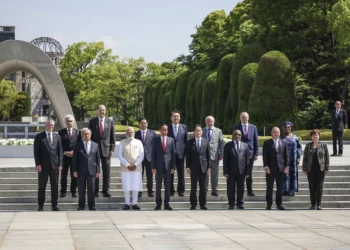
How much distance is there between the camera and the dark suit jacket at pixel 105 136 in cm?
1752

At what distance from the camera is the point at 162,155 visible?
16.8 metres

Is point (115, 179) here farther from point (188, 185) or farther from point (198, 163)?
point (198, 163)

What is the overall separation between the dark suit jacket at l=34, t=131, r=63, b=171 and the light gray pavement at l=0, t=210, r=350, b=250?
1.20 metres

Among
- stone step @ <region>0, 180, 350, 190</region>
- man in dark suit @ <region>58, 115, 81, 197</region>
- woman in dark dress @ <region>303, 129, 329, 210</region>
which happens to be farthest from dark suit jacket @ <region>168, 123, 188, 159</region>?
woman in dark dress @ <region>303, 129, 329, 210</region>

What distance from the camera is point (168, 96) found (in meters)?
76.8

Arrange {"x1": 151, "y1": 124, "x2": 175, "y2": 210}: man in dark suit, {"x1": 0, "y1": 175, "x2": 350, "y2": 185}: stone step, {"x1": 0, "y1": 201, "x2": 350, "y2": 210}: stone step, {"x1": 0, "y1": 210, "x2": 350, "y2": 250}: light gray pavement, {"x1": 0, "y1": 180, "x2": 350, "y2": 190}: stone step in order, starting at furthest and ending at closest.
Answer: {"x1": 0, "y1": 175, "x2": 350, "y2": 185}: stone step → {"x1": 0, "y1": 180, "x2": 350, "y2": 190}: stone step → {"x1": 0, "y1": 201, "x2": 350, "y2": 210}: stone step → {"x1": 151, "y1": 124, "x2": 175, "y2": 210}: man in dark suit → {"x1": 0, "y1": 210, "x2": 350, "y2": 250}: light gray pavement

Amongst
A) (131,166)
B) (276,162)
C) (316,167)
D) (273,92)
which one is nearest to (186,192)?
(131,166)

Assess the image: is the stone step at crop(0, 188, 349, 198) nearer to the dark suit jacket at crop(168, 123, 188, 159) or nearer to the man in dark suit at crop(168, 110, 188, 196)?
the man in dark suit at crop(168, 110, 188, 196)

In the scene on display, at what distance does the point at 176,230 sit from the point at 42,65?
17.3 metres

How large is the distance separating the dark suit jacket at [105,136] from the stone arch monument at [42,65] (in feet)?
36.7

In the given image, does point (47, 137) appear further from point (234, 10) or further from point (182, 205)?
point (234, 10)

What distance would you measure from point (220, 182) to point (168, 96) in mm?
58067

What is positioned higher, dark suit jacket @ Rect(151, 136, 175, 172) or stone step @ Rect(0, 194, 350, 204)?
dark suit jacket @ Rect(151, 136, 175, 172)

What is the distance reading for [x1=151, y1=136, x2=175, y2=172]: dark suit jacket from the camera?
55.2 feet
